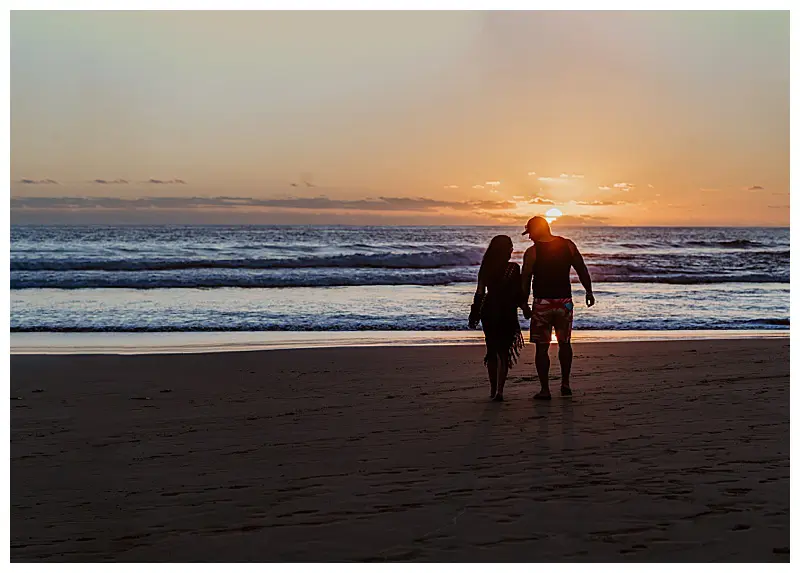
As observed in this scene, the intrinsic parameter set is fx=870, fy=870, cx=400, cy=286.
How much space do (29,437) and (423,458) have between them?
117 inches

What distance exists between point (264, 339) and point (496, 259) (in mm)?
6006

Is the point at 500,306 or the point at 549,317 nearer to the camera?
the point at 549,317

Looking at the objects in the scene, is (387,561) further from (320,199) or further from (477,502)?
(320,199)

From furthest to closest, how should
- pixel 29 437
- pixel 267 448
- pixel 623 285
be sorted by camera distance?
pixel 623 285 → pixel 29 437 → pixel 267 448

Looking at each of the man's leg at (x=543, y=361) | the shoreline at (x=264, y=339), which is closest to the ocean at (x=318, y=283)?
the shoreline at (x=264, y=339)

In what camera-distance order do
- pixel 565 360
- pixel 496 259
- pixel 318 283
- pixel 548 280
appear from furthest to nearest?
pixel 318 283 < pixel 565 360 < pixel 496 259 < pixel 548 280

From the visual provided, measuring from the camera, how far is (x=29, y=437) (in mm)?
6375

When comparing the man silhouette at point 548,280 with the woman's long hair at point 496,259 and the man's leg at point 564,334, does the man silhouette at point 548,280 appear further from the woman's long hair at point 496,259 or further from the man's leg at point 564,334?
the woman's long hair at point 496,259

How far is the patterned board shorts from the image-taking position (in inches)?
288

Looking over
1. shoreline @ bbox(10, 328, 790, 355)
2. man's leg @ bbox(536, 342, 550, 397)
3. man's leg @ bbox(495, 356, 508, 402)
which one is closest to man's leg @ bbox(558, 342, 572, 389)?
man's leg @ bbox(536, 342, 550, 397)

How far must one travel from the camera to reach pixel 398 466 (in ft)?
17.7

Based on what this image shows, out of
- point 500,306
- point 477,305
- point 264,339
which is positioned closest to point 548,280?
point 500,306

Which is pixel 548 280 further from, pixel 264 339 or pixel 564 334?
pixel 264 339
